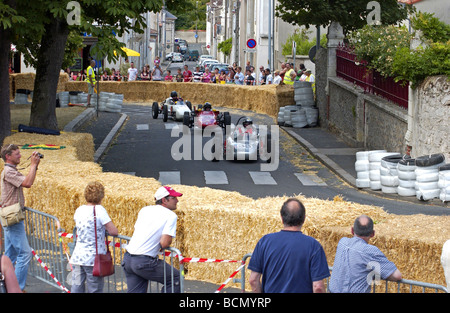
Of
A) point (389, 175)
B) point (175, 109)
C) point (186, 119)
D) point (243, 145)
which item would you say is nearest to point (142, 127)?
point (175, 109)

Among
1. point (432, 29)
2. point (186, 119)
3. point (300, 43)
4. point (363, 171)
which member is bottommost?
point (363, 171)

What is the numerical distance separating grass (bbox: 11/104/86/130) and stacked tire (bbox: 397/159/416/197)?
40.1 ft

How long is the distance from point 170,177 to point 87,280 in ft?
36.9

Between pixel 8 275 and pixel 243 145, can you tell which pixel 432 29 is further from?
pixel 8 275

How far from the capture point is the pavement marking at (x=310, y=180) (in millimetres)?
19469

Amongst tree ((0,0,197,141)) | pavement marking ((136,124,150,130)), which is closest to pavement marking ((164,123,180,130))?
pavement marking ((136,124,150,130))

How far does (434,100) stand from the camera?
60.3 ft

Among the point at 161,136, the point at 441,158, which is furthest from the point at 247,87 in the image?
the point at 441,158

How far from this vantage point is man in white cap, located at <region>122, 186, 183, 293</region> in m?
8.26

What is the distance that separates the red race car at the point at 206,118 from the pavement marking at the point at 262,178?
6561 mm

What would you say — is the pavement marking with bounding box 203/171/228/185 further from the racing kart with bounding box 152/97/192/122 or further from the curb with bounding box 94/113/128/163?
the racing kart with bounding box 152/97/192/122

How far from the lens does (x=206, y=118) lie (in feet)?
89.0
